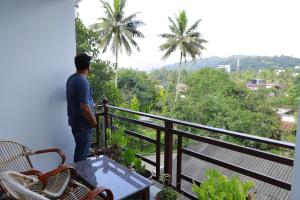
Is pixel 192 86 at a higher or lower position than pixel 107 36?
lower

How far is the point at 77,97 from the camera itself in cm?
235

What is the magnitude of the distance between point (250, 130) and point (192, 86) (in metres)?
5.41

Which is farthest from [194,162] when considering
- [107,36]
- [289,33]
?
[289,33]

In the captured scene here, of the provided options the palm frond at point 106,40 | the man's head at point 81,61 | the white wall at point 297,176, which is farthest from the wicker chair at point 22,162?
the palm frond at point 106,40

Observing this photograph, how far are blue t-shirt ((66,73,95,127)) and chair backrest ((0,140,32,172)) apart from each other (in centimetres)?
53

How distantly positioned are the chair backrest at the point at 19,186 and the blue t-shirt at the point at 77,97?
730 mm

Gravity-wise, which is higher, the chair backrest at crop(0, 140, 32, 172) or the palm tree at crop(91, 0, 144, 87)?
the palm tree at crop(91, 0, 144, 87)

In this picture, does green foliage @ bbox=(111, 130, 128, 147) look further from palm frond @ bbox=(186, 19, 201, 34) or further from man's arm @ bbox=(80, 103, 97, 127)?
palm frond @ bbox=(186, 19, 201, 34)

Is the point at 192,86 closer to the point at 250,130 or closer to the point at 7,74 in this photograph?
the point at 250,130

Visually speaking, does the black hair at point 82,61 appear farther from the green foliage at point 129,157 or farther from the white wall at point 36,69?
the green foliage at point 129,157

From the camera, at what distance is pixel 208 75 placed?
18547 mm

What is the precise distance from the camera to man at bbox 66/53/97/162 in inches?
91.1

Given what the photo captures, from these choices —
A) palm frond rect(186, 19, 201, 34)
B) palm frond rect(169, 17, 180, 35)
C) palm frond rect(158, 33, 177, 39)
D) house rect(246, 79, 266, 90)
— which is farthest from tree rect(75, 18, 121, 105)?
house rect(246, 79, 266, 90)

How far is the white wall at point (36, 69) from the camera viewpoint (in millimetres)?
2336
